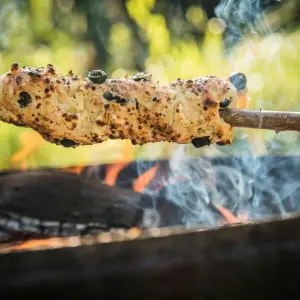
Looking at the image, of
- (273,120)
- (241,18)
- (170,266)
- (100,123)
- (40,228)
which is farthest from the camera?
(241,18)

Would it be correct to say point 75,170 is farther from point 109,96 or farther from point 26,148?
point 109,96

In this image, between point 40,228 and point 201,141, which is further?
point 40,228

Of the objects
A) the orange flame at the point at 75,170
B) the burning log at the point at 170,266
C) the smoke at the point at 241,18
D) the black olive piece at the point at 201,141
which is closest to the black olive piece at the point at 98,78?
the black olive piece at the point at 201,141

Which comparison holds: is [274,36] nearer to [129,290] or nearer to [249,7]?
[249,7]

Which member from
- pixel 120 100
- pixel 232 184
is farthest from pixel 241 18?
pixel 120 100

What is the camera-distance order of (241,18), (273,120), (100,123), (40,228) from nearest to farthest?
(273,120)
(100,123)
(40,228)
(241,18)

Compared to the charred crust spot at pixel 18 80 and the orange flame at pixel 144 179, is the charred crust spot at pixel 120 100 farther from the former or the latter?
the orange flame at pixel 144 179

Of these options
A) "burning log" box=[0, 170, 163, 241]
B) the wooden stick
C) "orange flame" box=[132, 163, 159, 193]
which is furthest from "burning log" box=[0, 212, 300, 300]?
"orange flame" box=[132, 163, 159, 193]
